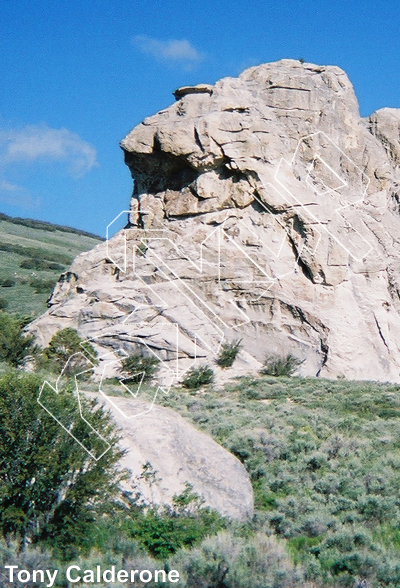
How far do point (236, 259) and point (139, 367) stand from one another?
194 inches

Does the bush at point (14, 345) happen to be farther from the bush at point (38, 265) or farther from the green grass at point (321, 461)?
the bush at point (38, 265)

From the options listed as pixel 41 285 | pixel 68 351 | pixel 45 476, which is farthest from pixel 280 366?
pixel 41 285

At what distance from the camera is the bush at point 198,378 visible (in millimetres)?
21203

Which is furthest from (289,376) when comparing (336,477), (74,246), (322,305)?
(74,246)

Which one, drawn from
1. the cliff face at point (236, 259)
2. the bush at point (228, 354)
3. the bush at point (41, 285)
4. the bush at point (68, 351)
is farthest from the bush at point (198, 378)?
the bush at point (41, 285)

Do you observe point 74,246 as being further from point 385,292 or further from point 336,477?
point 336,477

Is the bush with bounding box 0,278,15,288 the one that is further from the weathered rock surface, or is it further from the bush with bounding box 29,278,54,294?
the weathered rock surface

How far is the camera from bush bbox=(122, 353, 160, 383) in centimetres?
2081

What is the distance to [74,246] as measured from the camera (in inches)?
3081

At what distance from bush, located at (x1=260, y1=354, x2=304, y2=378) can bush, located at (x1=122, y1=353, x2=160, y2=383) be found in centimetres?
341

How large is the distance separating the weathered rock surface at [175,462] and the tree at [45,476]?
31.7 inches

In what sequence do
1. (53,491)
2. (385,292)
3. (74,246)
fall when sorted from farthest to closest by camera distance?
1. (74,246)
2. (385,292)
3. (53,491)

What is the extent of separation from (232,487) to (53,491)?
9.42 feet

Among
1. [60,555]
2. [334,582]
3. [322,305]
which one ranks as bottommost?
[60,555]
